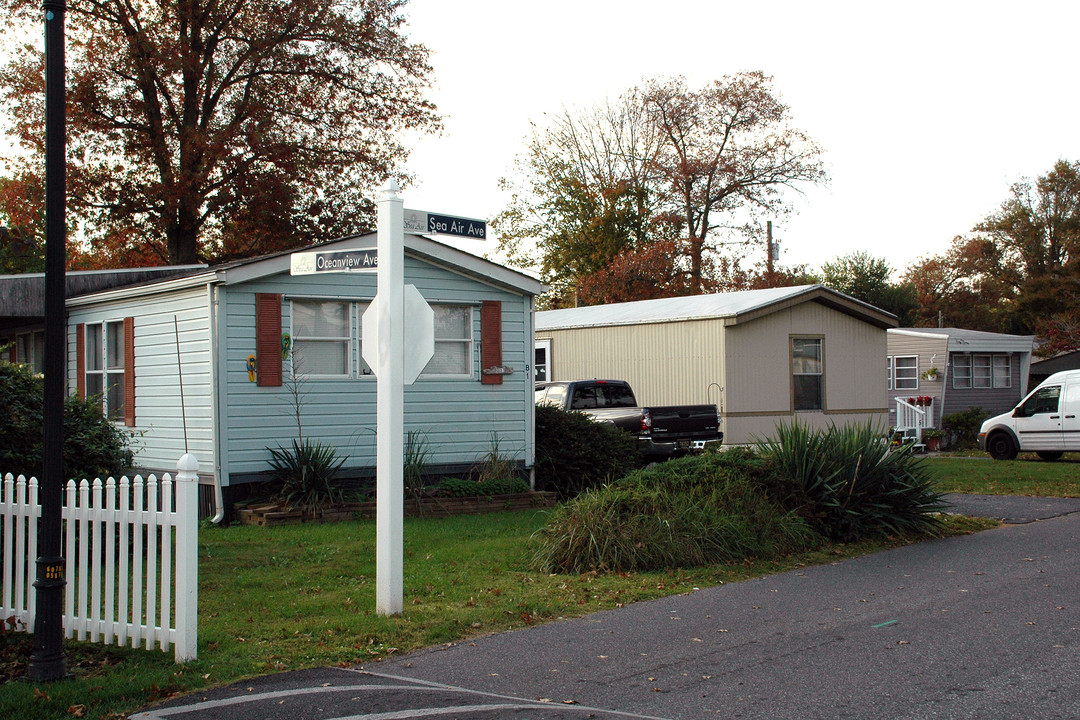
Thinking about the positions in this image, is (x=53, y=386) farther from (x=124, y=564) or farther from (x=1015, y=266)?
(x=1015, y=266)

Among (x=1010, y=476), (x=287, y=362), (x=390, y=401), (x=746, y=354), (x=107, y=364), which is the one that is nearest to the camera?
(x=390, y=401)

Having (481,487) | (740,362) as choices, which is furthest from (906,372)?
(481,487)

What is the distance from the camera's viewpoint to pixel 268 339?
13.7m

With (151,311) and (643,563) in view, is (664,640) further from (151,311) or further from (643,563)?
(151,311)

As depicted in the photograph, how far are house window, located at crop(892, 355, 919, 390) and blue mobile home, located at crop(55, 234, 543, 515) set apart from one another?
17.9 m

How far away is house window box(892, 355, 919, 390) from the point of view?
99.1 ft

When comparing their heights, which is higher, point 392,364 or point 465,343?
point 465,343

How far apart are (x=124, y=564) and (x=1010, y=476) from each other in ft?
52.6

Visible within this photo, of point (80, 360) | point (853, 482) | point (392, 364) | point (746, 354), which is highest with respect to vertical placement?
point (746, 354)

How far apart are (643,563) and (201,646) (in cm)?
419

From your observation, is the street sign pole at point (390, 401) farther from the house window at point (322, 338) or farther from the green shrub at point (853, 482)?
the house window at point (322, 338)

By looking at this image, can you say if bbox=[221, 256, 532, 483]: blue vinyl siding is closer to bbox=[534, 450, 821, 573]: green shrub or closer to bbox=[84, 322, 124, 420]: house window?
bbox=[84, 322, 124, 420]: house window

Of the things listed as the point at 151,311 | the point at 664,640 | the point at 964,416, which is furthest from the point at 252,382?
the point at 964,416

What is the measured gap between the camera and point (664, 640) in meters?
7.00
